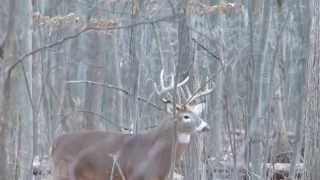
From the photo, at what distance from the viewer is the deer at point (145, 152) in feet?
31.3

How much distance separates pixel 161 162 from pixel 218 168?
124 centimetres

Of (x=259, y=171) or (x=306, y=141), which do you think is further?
(x=259, y=171)

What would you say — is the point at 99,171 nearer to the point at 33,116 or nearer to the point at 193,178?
the point at 193,178

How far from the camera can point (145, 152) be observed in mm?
9867

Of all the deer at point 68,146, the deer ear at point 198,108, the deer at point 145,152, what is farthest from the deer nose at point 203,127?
the deer at point 68,146

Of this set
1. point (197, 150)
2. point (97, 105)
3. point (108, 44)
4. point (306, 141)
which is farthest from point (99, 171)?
point (108, 44)

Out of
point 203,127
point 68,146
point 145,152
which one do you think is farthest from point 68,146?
point 203,127

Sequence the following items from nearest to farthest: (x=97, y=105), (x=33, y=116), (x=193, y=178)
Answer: (x=33, y=116), (x=193, y=178), (x=97, y=105)

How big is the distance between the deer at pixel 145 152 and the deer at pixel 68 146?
0.22 feet

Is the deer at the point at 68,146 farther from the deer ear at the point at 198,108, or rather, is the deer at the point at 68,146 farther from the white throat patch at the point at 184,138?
the deer ear at the point at 198,108

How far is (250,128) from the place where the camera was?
847 cm

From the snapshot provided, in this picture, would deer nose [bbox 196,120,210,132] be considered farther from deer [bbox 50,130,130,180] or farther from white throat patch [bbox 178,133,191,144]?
deer [bbox 50,130,130,180]

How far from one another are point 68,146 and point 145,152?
1.02m

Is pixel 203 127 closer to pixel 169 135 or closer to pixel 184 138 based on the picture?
pixel 184 138
